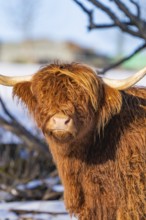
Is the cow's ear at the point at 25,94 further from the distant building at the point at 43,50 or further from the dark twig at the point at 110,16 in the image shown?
the distant building at the point at 43,50

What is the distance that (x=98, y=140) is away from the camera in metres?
5.36

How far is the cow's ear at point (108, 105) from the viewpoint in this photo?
5.18 metres

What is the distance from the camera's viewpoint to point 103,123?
521cm

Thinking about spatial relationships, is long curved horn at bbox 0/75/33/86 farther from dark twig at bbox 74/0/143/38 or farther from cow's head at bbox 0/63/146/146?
dark twig at bbox 74/0/143/38

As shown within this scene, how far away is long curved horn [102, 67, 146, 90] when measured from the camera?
16.6 feet

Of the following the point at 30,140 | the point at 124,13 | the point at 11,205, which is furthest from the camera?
the point at 30,140

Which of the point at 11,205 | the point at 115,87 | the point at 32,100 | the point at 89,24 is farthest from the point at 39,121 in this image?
the point at 11,205

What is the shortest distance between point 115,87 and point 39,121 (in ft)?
2.19

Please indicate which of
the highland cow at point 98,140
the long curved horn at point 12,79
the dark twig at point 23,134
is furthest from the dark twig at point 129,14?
the dark twig at point 23,134

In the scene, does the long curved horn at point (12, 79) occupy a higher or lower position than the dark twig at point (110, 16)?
lower

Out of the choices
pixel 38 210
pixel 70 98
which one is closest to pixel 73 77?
pixel 70 98

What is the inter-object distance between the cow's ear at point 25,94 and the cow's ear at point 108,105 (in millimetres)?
541

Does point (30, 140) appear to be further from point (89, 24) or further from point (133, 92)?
point (133, 92)

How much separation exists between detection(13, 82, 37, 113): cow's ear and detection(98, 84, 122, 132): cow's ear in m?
0.54
